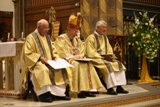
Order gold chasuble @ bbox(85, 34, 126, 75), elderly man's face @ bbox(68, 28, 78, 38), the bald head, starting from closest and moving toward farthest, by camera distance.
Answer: the bald head
elderly man's face @ bbox(68, 28, 78, 38)
gold chasuble @ bbox(85, 34, 126, 75)

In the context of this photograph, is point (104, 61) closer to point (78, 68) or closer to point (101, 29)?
point (101, 29)

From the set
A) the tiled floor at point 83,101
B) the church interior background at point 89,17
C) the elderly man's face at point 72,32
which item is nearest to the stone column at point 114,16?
the church interior background at point 89,17

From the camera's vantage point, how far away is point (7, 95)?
669 centimetres

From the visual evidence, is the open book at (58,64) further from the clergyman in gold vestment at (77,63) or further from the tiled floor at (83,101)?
the tiled floor at (83,101)

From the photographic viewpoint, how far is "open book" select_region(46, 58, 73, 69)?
5.96m

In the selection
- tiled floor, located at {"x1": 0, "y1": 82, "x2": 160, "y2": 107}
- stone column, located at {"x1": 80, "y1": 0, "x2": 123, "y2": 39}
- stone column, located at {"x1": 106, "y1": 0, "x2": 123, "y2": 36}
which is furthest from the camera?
stone column, located at {"x1": 106, "y1": 0, "x2": 123, "y2": 36}

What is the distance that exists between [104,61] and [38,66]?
1.63m

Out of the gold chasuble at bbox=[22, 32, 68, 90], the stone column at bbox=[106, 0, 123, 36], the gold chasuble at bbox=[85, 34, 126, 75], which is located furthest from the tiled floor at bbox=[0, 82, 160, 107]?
the stone column at bbox=[106, 0, 123, 36]

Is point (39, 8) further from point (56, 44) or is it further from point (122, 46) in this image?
point (56, 44)

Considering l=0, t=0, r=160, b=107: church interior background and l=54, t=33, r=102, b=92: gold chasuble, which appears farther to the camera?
l=0, t=0, r=160, b=107: church interior background

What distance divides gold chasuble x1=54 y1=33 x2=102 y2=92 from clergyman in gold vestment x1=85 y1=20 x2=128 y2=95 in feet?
0.75

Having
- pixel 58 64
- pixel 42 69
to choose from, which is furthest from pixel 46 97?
pixel 58 64

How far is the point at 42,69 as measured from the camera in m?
5.86

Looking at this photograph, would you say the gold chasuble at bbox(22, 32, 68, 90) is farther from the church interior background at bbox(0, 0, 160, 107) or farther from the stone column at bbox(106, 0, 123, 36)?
the stone column at bbox(106, 0, 123, 36)
